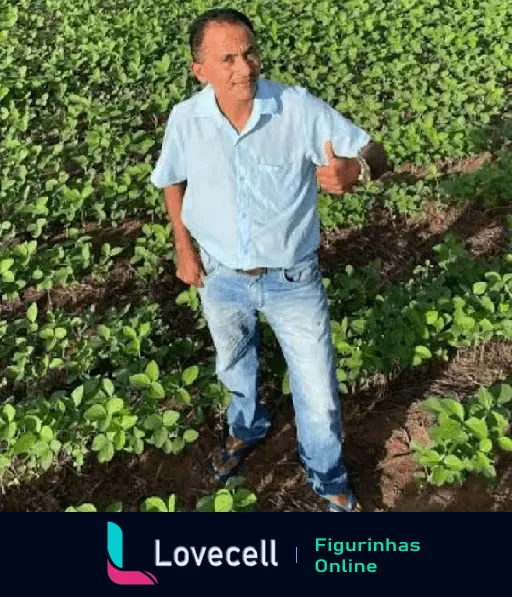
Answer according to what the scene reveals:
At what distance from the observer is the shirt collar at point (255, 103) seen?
2680 millimetres

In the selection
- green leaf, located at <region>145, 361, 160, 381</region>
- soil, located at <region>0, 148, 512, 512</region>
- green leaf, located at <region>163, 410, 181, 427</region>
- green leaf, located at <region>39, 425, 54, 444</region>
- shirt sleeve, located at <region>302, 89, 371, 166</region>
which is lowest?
soil, located at <region>0, 148, 512, 512</region>

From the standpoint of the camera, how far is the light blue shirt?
2.71 metres

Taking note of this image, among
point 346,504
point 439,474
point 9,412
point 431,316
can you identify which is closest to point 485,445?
point 439,474

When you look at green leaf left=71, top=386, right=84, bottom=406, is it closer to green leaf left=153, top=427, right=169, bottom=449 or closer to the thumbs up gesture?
green leaf left=153, top=427, right=169, bottom=449

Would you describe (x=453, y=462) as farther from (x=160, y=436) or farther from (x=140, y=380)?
(x=140, y=380)

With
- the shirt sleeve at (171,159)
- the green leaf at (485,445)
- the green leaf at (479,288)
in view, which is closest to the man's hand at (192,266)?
the shirt sleeve at (171,159)

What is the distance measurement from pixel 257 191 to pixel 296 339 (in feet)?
1.97

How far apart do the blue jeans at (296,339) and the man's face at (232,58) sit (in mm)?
693

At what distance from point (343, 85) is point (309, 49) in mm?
931

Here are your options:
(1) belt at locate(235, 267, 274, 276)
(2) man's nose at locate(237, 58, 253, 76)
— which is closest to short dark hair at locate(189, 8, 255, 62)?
(2) man's nose at locate(237, 58, 253, 76)

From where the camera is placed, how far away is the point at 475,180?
578 centimetres
